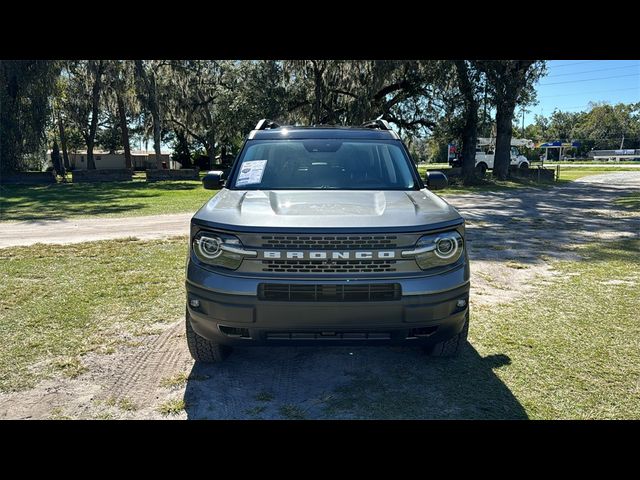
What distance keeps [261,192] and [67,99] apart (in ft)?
115

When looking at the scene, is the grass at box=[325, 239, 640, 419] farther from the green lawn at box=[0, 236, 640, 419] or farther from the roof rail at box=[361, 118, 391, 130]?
the roof rail at box=[361, 118, 391, 130]

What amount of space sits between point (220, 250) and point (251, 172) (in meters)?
1.35

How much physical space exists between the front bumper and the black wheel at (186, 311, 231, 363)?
1.47ft

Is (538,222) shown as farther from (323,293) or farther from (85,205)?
(85,205)

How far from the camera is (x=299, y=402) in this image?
3.22 meters

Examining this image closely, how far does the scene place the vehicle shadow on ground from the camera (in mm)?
3088

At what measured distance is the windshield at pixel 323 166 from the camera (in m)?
4.20

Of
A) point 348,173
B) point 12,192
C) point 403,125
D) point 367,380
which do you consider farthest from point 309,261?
point 403,125

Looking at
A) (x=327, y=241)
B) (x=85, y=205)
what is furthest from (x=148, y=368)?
(x=85, y=205)

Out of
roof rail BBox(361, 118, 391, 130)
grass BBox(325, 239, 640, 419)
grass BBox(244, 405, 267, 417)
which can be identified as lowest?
grass BBox(244, 405, 267, 417)

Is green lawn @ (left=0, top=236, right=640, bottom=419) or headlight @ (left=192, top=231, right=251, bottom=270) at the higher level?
headlight @ (left=192, top=231, right=251, bottom=270)

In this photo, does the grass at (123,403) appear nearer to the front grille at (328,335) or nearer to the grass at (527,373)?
the front grille at (328,335)

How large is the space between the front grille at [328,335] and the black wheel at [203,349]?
2.33 feet

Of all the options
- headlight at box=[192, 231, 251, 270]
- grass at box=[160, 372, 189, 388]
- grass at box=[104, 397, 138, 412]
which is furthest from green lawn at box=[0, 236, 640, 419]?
headlight at box=[192, 231, 251, 270]
